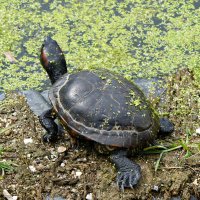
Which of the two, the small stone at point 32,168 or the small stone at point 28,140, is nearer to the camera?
the small stone at point 32,168

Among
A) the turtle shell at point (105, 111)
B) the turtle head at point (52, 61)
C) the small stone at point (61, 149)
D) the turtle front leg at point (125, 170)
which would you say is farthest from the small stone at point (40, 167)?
the turtle head at point (52, 61)

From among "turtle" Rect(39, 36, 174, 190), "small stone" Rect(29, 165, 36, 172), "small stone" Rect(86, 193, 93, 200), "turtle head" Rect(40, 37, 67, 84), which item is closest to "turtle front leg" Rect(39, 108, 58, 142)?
"turtle" Rect(39, 36, 174, 190)

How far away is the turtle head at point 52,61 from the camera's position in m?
3.16

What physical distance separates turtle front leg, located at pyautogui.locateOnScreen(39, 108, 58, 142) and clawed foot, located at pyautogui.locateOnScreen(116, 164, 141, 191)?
20.6 inches

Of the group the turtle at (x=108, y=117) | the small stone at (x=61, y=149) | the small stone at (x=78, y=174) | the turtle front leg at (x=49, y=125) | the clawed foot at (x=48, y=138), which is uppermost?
the turtle at (x=108, y=117)

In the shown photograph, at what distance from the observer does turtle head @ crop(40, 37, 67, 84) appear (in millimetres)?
3160

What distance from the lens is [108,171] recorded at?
8.58 ft

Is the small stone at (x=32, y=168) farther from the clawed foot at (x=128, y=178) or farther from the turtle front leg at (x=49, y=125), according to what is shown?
the clawed foot at (x=128, y=178)

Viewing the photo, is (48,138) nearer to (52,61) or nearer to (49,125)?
(49,125)

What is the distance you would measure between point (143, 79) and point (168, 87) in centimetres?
21

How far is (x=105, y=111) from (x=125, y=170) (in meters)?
0.35

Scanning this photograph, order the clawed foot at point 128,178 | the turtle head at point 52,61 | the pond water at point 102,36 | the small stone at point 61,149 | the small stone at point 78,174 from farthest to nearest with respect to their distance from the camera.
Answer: the pond water at point 102,36
the turtle head at point 52,61
the small stone at point 61,149
the small stone at point 78,174
the clawed foot at point 128,178

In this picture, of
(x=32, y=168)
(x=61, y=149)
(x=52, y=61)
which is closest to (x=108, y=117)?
(x=61, y=149)

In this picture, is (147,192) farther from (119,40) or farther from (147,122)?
(119,40)
